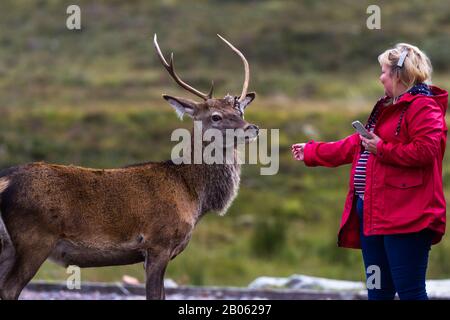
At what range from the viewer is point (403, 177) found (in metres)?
7.39

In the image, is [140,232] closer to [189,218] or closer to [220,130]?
[189,218]

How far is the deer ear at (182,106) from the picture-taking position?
9422 millimetres

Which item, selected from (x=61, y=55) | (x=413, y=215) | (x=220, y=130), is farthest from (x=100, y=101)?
(x=413, y=215)

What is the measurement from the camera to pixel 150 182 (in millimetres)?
9055

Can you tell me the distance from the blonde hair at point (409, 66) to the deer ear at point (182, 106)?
244cm

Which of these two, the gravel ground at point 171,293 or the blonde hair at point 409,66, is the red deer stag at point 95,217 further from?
the gravel ground at point 171,293

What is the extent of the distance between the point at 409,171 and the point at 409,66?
0.76 meters

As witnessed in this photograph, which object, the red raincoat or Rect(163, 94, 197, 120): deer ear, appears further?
Rect(163, 94, 197, 120): deer ear

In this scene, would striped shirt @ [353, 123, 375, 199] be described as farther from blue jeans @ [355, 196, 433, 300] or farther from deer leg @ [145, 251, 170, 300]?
deer leg @ [145, 251, 170, 300]

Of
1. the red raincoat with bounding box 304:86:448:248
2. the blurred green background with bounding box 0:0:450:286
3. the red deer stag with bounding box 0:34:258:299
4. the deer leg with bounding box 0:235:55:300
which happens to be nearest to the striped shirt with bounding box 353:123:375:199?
the red raincoat with bounding box 304:86:448:248

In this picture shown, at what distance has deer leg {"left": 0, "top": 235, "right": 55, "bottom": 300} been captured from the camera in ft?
27.0

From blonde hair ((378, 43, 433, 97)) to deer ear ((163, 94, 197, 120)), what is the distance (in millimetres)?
2436

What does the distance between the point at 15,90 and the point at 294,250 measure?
73.2 feet

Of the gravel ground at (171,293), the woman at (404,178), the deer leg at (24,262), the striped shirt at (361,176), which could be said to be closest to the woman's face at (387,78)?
the woman at (404,178)
